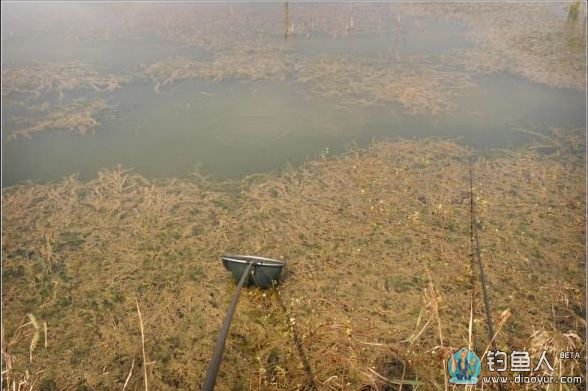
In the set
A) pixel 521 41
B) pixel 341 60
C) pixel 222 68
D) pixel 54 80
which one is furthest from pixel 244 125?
pixel 521 41

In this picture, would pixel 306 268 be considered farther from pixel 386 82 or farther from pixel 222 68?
pixel 222 68

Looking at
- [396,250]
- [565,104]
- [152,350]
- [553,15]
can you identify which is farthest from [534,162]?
[553,15]

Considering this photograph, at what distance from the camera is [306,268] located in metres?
3.41

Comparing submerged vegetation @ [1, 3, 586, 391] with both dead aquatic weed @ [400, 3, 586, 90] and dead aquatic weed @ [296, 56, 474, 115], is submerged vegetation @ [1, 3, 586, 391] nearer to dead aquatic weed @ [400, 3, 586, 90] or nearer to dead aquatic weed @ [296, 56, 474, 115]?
dead aquatic weed @ [296, 56, 474, 115]

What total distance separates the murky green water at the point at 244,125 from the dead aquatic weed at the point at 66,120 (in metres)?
0.13

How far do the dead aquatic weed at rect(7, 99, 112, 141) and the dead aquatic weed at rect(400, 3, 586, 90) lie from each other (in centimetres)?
590

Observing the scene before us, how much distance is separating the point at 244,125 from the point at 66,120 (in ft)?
8.18

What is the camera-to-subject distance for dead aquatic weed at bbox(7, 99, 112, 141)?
5496 mm

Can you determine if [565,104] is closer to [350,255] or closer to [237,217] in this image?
[350,255]

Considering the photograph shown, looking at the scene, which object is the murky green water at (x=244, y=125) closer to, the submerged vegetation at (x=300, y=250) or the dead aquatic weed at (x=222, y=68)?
the submerged vegetation at (x=300, y=250)

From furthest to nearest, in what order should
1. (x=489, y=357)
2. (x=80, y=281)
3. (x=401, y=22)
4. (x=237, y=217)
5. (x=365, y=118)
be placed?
(x=401, y=22), (x=365, y=118), (x=237, y=217), (x=80, y=281), (x=489, y=357)

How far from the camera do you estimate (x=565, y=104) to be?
5.88 m

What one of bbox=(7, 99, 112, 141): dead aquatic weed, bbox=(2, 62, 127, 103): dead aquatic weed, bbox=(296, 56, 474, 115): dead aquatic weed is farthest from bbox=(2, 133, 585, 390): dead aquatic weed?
bbox=(2, 62, 127, 103): dead aquatic weed

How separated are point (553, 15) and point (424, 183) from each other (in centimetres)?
808
